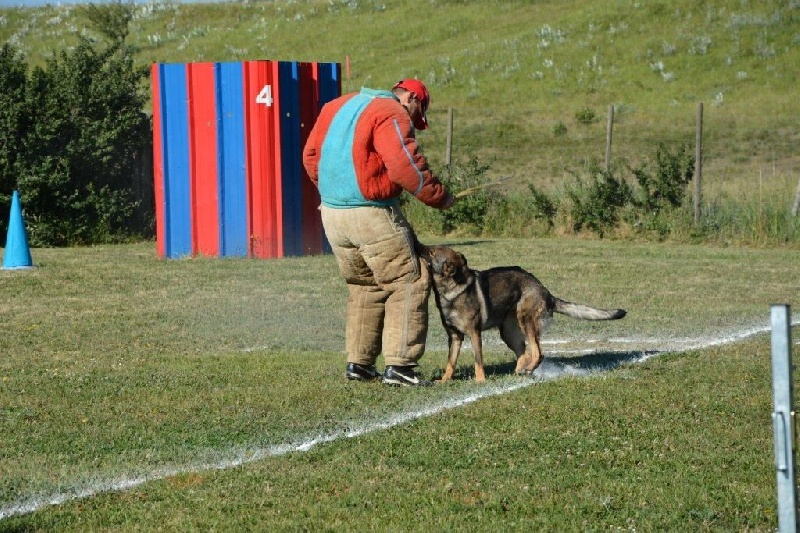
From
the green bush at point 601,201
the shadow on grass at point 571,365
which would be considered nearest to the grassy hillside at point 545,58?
the green bush at point 601,201

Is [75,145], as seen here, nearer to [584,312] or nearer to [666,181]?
[666,181]

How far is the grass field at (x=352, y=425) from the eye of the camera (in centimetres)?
546

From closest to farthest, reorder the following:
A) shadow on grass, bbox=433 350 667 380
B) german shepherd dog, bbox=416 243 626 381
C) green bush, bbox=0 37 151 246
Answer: german shepherd dog, bbox=416 243 626 381, shadow on grass, bbox=433 350 667 380, green bush, bbox=0 37 151 246

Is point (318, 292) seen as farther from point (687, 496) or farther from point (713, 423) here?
point (687, 496)

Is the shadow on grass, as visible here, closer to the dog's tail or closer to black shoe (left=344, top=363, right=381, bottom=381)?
the dog's tail

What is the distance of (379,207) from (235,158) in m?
9.63

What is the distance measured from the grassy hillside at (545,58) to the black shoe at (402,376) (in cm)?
1610

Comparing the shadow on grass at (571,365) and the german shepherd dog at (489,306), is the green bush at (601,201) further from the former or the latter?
the german shepherd dog at (489,306)

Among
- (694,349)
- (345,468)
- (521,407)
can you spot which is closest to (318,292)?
(694,349)

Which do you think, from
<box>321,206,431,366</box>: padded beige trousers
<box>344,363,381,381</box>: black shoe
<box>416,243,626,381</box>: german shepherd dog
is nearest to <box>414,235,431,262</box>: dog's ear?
<box>416,243,626,381</box>: german shepherd dog

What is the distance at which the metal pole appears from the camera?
10.9 ft

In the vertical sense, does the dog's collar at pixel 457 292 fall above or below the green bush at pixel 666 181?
below

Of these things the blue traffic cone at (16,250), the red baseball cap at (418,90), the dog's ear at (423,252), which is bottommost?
the blue traffic cone at (16,250)

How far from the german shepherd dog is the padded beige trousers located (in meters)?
0.22
